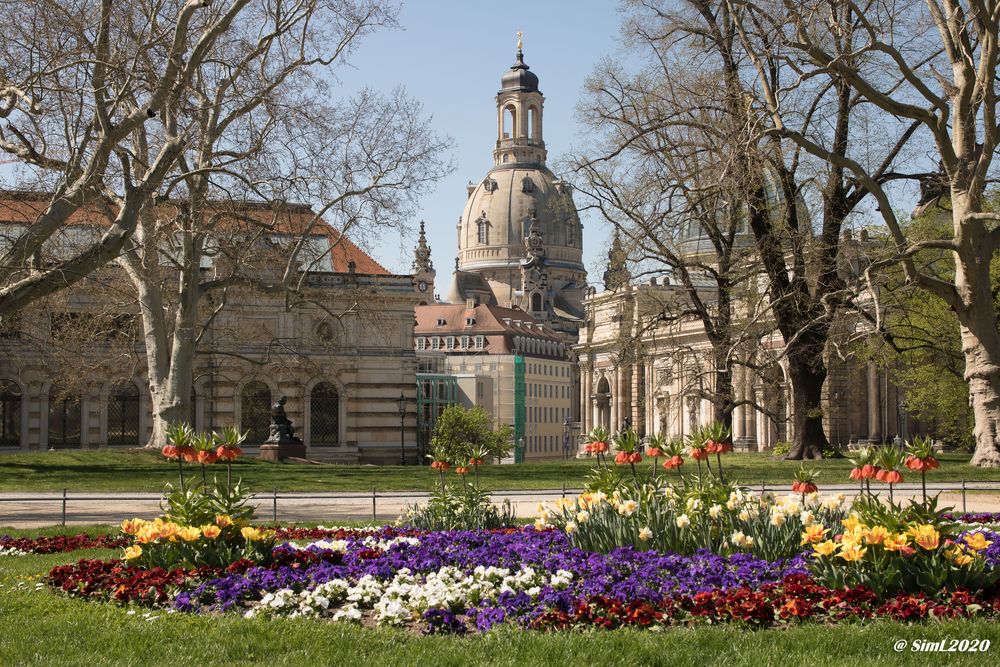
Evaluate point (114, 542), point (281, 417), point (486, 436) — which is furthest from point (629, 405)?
point (114, 542)

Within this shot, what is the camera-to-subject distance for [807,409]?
124ft

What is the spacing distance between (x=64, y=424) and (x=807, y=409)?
30193 millimetres

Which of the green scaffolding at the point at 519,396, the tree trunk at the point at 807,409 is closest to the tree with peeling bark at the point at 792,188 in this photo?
the tree trunk at the point at 807,409

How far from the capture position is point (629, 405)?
11362 centimetres

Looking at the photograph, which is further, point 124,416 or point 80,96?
point 124,416

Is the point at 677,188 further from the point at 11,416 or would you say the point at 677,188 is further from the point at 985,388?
the point at 11,416

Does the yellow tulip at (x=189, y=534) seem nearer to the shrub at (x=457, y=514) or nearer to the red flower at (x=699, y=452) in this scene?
the shrub at (x=457, y=514)

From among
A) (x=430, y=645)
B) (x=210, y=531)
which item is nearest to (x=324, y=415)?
(x=210, y=531)

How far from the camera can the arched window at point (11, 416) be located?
51.3m

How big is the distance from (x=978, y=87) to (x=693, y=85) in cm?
813

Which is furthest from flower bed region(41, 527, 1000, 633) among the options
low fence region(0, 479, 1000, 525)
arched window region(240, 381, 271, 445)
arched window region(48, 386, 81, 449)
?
arched window region(48, 386, 81, 449)

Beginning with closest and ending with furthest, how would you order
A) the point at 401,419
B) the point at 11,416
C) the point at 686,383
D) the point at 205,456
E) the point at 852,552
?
the point at 852,552
the point at 205,456
the point at 686,383
the point at 11,416
the point at 401,419

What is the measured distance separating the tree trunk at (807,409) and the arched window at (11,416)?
1198 inches

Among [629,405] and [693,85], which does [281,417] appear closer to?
[693,85]
